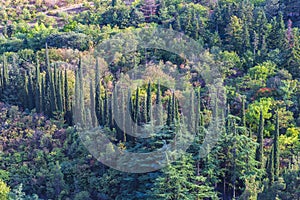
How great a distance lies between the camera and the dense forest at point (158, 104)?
31.3 m

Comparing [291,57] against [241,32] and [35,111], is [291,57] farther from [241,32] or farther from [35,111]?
[35,111]

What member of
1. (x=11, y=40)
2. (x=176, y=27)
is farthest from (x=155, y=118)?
(x=11, y=40)

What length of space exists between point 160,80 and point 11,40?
20.3 metres

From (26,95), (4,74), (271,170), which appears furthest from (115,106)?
(4,74)

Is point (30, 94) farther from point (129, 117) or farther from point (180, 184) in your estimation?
point (180, 184)

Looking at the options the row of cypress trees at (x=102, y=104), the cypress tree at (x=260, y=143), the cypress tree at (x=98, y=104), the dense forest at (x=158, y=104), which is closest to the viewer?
the cypress tree at (x=260, y=143)

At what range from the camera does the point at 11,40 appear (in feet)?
178

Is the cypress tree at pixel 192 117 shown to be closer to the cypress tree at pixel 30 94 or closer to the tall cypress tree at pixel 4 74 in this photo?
the cypress tree at pixel 30 94

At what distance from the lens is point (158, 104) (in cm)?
3544

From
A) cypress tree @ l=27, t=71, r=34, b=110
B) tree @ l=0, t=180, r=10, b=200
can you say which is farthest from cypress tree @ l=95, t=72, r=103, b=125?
tree @ l=0, t=180, r=10, b=200

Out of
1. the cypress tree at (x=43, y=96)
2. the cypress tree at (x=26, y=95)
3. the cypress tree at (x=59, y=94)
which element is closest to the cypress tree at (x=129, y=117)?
the cypress tree at (x=59, y=94)

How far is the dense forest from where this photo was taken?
3134cm

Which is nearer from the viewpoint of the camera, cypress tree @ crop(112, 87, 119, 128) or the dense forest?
the dense forest

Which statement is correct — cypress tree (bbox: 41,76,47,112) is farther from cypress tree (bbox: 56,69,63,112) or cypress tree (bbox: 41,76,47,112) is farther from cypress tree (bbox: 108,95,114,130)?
cypress tree (bbox: 108,95,114,130)
